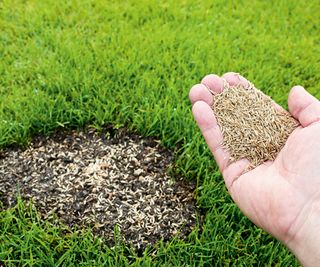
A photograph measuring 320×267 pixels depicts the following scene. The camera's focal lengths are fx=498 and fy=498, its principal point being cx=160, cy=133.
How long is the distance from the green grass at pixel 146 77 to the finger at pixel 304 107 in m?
0.64

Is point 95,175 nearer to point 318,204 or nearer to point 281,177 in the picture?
point 281,177

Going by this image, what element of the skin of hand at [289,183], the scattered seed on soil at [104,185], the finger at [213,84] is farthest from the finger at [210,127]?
the scattered seed on soil at [104,185]

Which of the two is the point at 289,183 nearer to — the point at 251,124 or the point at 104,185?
the point at 251,124

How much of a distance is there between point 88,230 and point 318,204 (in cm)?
122

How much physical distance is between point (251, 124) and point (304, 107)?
0.33 m

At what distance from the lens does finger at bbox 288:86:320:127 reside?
2683 millimetres

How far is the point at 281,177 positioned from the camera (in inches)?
98.5

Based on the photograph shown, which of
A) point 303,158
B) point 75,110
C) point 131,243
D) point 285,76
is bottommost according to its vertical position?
point 131,243

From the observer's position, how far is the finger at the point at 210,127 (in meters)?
2.80

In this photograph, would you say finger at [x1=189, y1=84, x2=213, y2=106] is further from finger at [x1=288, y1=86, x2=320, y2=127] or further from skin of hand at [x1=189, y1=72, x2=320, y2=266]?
finger at [x1=288, y1=86, x2=320, y2=127]

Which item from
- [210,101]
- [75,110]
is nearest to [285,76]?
[210,101]

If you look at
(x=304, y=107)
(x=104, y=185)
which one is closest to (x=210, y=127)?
(x=304, y=107)

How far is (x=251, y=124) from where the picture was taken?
116 inches

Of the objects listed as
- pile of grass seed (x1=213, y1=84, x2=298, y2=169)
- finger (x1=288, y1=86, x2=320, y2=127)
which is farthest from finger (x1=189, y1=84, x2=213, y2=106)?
finger (x1=288, y1=86, x2=320, y2=127)
